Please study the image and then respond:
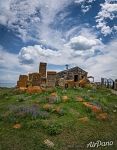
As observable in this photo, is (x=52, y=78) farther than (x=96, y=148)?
Yes

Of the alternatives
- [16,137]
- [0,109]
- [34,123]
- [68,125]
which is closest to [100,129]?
[68,125]

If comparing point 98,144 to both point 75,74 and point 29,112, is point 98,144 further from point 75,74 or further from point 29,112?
point 75,74

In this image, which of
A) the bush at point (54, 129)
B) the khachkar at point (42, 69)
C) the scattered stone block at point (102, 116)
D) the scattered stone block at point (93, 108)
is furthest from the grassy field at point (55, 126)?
the khachkar at point (42, 69)

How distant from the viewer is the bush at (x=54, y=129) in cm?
1962

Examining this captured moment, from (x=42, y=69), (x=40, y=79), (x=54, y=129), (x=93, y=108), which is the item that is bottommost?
(x=54, y=129)

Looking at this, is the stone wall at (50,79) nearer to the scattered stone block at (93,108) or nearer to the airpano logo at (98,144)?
the scattered stone block at (93,108)

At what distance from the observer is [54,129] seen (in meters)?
20.0

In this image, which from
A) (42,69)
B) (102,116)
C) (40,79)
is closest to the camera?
(102,116)

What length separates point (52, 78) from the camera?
154ft

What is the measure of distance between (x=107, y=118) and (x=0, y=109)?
11189 millimetres

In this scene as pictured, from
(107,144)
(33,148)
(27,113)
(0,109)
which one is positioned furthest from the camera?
(0,109)

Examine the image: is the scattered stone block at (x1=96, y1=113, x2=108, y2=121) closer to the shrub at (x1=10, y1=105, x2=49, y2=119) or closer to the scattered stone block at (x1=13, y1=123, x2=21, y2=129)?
the shrub at (x1=10, y1=105, x2=49, y2=119)

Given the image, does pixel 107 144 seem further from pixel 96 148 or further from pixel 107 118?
pixel 107 118

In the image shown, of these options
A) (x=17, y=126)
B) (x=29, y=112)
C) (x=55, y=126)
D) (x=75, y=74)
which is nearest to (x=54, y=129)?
(x=55, y=126)
